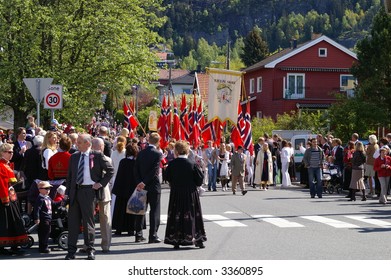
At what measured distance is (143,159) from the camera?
15.5 meters

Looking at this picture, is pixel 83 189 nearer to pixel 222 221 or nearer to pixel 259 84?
pixel 222 221

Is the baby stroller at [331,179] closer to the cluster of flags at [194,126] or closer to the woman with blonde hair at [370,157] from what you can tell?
the woman with blonde hair at [370,157]

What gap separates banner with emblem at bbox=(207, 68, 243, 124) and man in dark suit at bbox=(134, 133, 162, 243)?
23.5 meters

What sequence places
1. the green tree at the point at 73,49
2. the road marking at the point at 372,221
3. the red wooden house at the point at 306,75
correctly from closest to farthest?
the road marking at the point at 372,221
the green tree at the point at 73,49
the red wooden house at the point at 306,75

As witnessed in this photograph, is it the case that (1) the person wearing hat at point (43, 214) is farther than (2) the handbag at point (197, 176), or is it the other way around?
(2) the handbag at point (197, 176)

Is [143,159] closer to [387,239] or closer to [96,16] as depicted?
[387,239]

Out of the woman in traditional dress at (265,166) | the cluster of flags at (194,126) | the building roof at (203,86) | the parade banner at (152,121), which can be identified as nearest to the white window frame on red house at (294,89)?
the parade banner at (152,121)

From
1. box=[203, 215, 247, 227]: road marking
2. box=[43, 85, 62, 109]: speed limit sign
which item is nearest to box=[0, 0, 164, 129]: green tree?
box=[43, 85, 62, 109]: speed limit sign

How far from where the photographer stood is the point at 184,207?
1462 cm

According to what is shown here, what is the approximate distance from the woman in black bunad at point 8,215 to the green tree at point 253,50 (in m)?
117

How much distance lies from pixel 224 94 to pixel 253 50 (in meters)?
→ 92.4

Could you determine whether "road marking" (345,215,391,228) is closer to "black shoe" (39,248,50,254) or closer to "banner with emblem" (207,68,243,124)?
"black shoe" (39,248,50,254)

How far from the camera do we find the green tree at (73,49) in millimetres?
39750
